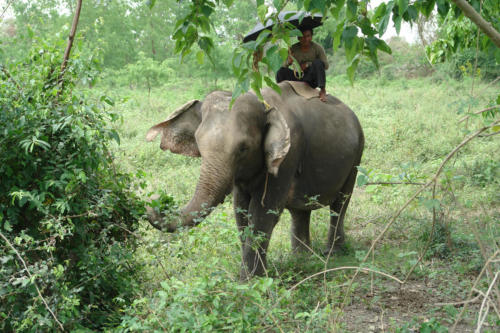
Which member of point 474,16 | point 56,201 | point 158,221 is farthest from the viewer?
point 158,221

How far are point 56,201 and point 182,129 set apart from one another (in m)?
1.85

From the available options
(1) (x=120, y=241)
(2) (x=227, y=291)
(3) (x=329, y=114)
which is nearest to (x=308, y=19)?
(3) (x=329, y=114)

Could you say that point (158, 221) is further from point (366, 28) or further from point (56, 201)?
point (366, 28)

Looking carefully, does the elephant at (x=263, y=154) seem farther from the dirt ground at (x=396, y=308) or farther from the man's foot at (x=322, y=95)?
the dirt ground at (x=396, y=308)

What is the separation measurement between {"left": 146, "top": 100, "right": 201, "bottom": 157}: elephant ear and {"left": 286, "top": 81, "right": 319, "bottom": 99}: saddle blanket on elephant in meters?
1.07

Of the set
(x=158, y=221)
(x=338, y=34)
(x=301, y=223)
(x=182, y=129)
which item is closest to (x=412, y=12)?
(x=338, y=34)

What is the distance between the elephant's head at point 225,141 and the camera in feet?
14.2

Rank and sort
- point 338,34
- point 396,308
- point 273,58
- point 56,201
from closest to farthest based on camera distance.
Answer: point 273,58, point 338,34, point 56,201, point 396,308

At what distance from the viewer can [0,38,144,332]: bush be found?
10.6 feet

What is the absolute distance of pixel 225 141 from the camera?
Result: 4.46 metres

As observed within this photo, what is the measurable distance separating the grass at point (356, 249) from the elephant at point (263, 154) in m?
0.21

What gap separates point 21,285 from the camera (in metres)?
3.15

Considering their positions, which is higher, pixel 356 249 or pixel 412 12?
pixel 412 12

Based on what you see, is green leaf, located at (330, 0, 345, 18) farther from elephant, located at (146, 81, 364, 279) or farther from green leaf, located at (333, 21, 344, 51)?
elephant, located at (146, 81, 364, 279)
